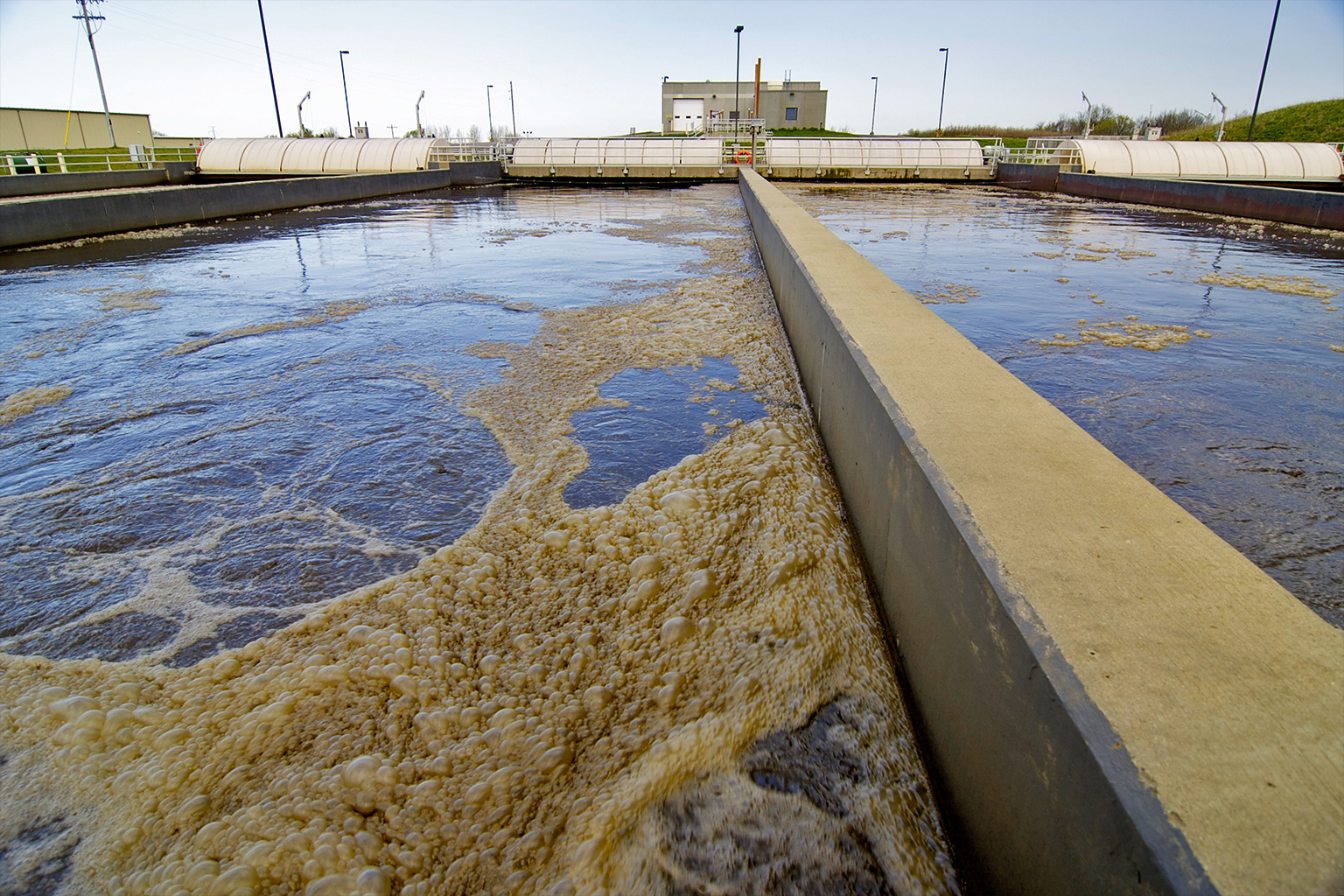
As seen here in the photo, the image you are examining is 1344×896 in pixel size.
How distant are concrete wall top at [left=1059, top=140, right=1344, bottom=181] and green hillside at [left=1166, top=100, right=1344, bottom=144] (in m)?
21.2

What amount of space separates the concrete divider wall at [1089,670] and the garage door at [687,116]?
57.9m

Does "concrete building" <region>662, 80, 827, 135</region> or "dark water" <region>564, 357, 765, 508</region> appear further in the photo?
"concrete building" <region>662, 80, 827, 135</region>

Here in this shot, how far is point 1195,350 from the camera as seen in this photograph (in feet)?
16.3

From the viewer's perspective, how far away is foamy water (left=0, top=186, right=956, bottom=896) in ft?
5.61

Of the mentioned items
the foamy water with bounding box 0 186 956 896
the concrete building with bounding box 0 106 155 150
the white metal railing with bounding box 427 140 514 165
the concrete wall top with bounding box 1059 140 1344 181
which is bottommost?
the foamy water with bounding box 0 186 956 896

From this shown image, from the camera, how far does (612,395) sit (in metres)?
4.53

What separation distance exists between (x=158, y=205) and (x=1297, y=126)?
179ft

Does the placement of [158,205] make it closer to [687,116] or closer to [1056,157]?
[1056,157]

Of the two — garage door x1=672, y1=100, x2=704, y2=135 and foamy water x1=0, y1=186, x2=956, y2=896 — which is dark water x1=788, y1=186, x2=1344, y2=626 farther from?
garage door x1=672, y1=100, x2=704, y2=135

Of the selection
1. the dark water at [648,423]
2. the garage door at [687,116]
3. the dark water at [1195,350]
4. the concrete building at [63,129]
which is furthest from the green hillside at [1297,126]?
the concrete building at [63,129]

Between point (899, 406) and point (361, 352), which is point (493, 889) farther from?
point (361, 352)

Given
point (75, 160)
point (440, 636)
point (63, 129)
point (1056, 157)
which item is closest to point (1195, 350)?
point (440, 636)

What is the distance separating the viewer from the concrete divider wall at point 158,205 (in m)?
10.3

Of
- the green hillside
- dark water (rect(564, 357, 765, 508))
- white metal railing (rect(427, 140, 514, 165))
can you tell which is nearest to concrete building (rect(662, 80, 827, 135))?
the green hillside
